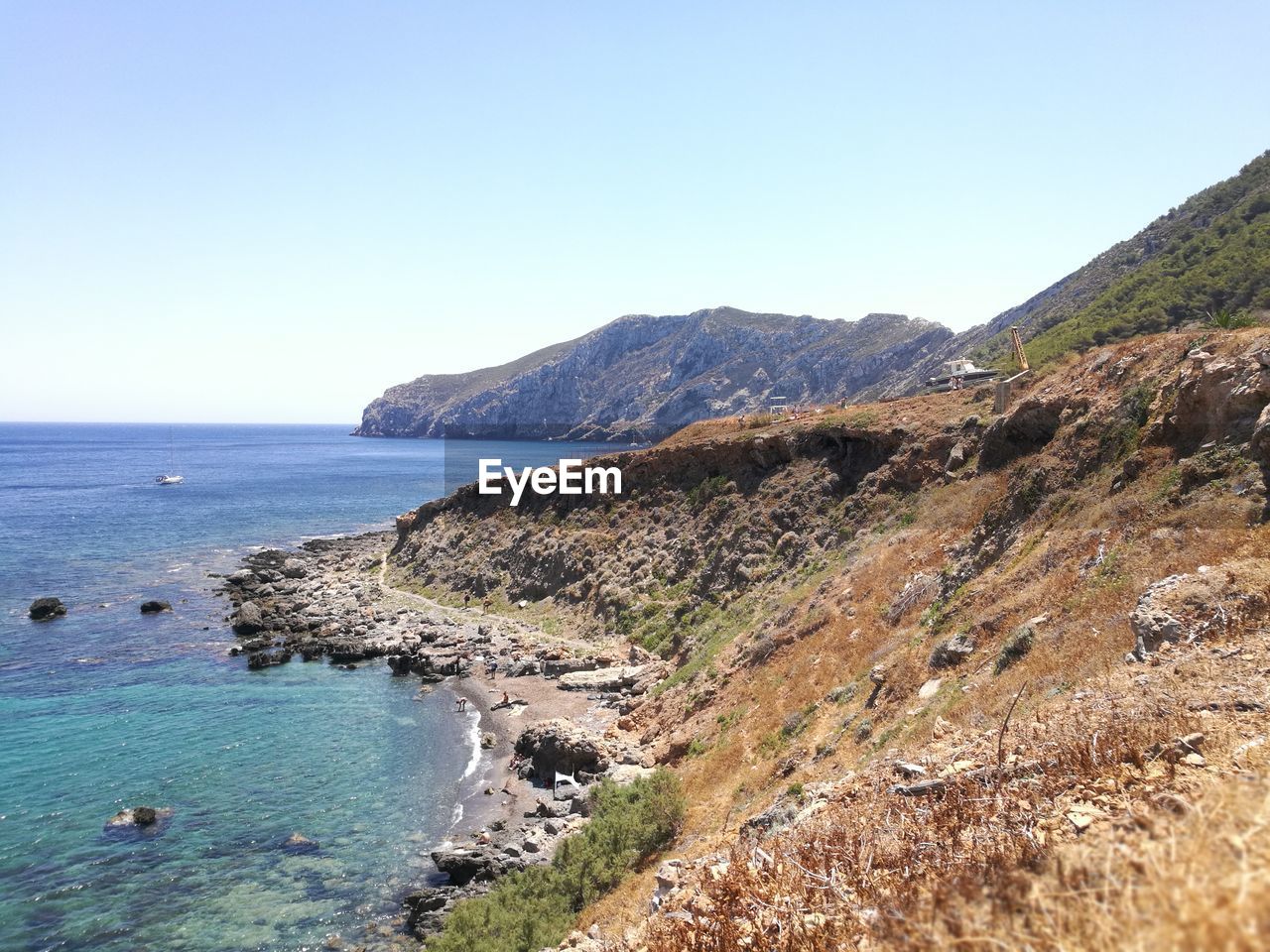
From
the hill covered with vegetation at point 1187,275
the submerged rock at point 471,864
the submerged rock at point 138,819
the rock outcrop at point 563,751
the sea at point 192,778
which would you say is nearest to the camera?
the sea at point 192,778

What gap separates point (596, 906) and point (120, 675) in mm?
33206

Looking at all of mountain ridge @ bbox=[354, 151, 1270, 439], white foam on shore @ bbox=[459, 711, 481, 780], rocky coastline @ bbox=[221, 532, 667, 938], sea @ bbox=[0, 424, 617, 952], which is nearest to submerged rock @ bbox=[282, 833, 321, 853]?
sea @ bbox=[0, 424, 617, 952]

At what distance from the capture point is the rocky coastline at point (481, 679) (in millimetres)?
20172

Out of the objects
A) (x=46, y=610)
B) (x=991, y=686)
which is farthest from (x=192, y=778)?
(x=46, y=610)

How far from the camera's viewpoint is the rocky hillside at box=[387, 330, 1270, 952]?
3865 mm

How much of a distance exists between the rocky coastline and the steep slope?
1269 inches

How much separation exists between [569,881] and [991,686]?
32.4 feet

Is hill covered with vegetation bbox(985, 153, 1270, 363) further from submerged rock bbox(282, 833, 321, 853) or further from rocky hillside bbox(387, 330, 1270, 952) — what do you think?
submerged rock bbox(282, 833, 321, 853)

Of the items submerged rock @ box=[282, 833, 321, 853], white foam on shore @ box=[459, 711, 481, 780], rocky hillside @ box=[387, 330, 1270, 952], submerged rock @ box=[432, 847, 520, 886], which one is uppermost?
rocky hillside @ box=[387, 330, 1270, 952]

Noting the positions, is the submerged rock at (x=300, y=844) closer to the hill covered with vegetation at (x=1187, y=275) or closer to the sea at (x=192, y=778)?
the sea at (x=192, y=778)

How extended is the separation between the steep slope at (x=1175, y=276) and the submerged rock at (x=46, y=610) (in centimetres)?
6309

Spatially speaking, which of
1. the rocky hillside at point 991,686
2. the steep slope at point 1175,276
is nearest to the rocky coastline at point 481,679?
the rocky hillside at point 991,686

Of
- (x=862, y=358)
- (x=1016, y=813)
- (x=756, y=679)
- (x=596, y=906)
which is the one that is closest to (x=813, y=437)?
(x=756, y=679)

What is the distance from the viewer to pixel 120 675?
35.1 metres
